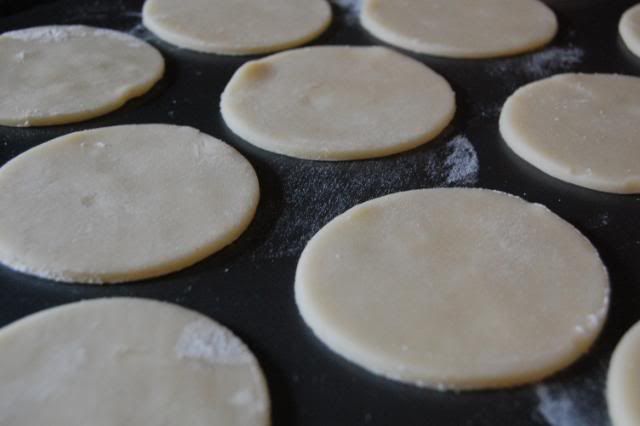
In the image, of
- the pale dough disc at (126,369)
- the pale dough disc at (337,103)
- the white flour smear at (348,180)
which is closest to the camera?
the pale dough disc at (126,369)

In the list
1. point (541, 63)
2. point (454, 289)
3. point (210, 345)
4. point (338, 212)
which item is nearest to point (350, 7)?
point (541, 63)

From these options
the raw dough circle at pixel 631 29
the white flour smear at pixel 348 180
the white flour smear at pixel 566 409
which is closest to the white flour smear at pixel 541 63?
the raw dough circle at pixel 631 29

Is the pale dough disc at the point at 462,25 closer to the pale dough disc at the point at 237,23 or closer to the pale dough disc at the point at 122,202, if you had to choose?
the pale dough disc at the point at 237,23

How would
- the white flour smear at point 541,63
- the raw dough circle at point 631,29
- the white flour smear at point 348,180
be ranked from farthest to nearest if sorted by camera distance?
the raw dough circle at point 631,29, the white flour smear at point 541,63, the white flour smear at point 348,180

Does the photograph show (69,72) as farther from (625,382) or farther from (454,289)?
(625,382)

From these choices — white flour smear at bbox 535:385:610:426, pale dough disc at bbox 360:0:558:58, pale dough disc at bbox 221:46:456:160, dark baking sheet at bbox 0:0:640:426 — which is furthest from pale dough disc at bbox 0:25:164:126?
white flour smear at bbox 535:385:610:426

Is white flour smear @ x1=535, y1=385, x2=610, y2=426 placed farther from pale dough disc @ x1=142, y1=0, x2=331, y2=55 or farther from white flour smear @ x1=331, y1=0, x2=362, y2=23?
white flour smear @ x1=331, y1=0, x2=362, y2=23

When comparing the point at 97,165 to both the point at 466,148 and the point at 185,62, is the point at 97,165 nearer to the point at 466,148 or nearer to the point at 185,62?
the point at 185,62
